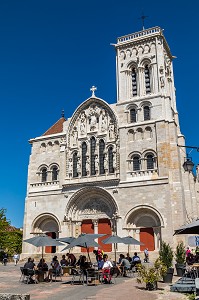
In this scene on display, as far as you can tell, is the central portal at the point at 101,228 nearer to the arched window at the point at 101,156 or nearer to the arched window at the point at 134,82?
the arched window at the point at 101,156

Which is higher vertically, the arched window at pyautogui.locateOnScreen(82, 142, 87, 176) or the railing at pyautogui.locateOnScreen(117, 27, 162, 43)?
the railing at pyautogui.locateOnScreen(117, 27, 162, 43)

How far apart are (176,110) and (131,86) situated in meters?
5.92

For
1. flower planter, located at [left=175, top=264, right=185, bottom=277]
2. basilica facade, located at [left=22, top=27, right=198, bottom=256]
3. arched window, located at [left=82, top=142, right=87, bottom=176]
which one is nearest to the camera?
flower planter, located at [left=175, top=264, right=185, bottom=277]

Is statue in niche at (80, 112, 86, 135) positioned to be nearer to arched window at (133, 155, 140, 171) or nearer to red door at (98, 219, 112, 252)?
arched window at (133, 155, 140, 171)

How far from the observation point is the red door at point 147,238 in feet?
87.6

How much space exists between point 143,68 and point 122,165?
10459mm

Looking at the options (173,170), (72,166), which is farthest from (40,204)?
(173,170)

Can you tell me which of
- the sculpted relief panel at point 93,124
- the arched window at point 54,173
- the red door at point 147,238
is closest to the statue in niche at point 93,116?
the sculpted relief panel at point 93,124

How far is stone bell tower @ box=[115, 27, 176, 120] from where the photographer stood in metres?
30.7

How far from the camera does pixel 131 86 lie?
32.4m

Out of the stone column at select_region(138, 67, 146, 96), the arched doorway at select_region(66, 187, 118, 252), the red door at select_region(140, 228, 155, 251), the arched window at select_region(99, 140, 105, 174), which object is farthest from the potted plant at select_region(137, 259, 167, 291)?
the stone column at select_region(138, 67, 146, 96)

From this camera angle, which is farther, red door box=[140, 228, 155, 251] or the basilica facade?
the basilica facade

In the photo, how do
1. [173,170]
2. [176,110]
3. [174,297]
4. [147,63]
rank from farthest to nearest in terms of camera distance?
[176,110] → [147,63] → [173,170] → [174,297]

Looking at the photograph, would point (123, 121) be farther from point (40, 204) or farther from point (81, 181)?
point (40, 204)
